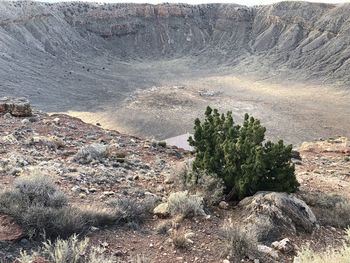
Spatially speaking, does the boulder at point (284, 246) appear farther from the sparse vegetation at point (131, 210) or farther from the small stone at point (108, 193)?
the small stone at point (108, 193)

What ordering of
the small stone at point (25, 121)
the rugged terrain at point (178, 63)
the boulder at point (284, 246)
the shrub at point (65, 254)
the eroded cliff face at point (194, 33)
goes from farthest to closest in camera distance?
the eroded cliff face at point (194, 33)
the rugged terrain at point (178, 63)
the small stone at point (25, 121)
the boulder at point (284, 246)
the shrub at point (65, 254)

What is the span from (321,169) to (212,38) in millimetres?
72048

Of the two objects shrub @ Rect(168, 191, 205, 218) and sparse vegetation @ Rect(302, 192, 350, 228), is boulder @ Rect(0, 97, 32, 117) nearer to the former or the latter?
shrub @ Rect(168, 191, 205, 218)

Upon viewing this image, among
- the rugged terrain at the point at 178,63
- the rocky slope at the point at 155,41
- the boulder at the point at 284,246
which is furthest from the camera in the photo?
the rocky slope at the point at 155,41

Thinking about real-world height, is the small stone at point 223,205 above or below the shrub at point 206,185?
below

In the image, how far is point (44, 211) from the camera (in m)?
6.89

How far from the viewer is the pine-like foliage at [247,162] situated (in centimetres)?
948

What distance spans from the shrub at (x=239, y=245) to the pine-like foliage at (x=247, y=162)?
250cm

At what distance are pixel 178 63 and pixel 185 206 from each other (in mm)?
68636

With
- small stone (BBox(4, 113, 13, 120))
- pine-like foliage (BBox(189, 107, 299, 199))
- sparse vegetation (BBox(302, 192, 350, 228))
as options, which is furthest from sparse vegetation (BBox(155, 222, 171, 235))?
small stone (BBox(4, 113, 13, 120))

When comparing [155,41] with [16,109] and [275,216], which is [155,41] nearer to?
[16,109]

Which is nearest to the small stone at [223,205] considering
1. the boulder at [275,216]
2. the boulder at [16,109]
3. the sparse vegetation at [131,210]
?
the boulder at [275,216]

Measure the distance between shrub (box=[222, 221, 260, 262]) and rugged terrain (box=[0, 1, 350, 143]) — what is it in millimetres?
30556

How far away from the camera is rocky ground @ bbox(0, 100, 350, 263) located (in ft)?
22.6
